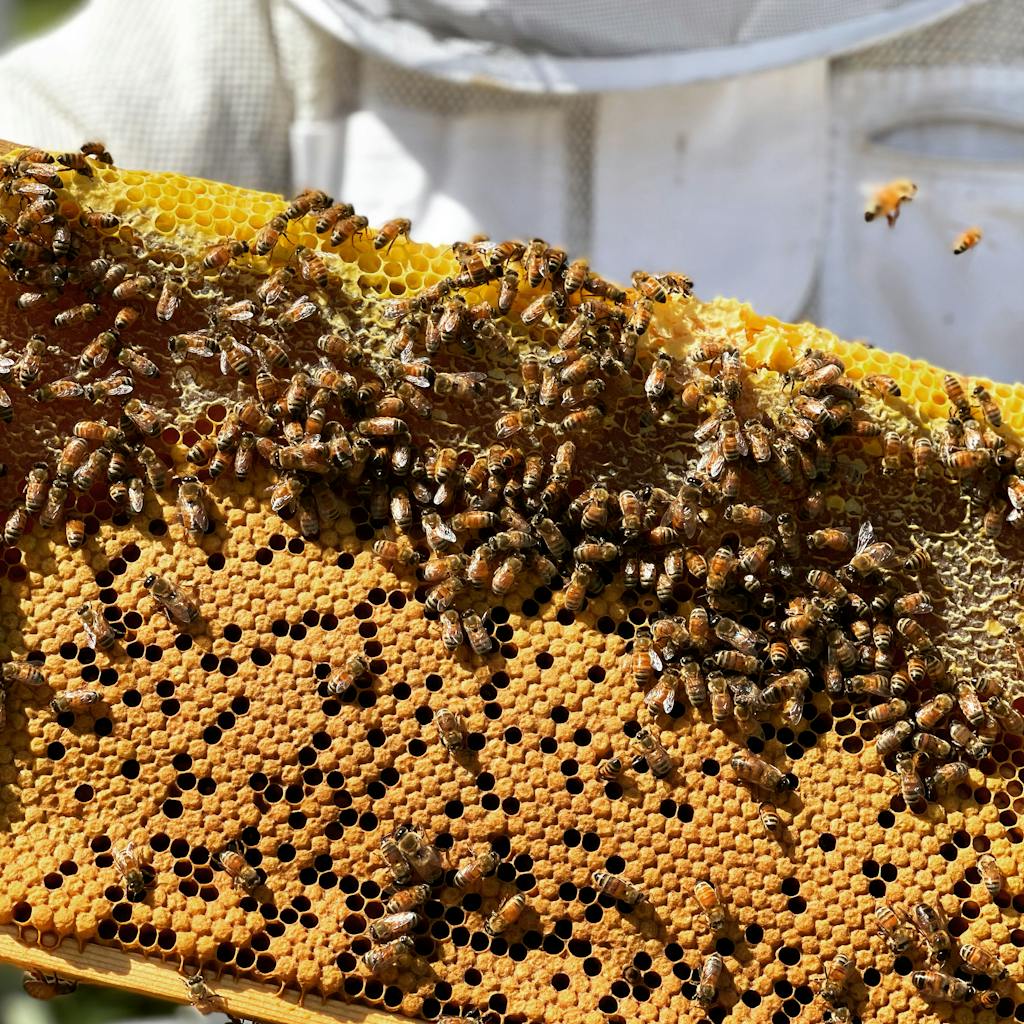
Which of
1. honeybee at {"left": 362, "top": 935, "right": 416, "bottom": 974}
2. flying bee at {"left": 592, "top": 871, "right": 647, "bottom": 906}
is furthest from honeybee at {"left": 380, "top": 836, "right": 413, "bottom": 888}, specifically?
flying bee at {"left": 592, "top": 871, "right": 647, "bottom": 906}

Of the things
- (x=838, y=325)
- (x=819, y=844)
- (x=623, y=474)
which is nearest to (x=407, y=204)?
(x=838, y=325)

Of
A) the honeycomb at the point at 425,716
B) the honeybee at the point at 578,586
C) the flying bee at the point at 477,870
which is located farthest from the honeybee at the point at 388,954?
the honeybee at the point at 578,586

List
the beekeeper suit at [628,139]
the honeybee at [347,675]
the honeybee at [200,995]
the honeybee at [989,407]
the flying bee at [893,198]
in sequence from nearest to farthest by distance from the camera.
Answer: the honeybee at [200,995], the honeybee at [347,675], the honeybee at [989,407], the flying bee at [893,198], the beekeeper suit at [628,139]

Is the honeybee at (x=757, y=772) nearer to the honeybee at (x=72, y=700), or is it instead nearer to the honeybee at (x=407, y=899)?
the honeybee at (x=407, y=899)

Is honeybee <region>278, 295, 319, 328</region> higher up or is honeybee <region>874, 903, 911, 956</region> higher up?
honeybee <region>278, 295, 319, 328</region>

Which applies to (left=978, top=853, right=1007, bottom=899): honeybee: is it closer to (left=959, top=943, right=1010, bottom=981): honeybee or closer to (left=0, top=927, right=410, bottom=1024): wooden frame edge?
(left=959, top=943, right=1010, bottom=981): honeybee

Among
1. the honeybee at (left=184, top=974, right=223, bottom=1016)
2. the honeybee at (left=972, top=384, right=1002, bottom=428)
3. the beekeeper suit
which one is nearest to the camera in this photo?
the honeybee at (left=184, top=974, right=223, bottom=1016)

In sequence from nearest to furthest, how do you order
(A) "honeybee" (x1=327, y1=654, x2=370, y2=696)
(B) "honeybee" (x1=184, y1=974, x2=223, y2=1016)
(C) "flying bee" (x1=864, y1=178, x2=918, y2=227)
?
(B) "honeybee" (x1=184, y1=974, x2=223, y2=1016), (A) "honeybee" (x1=327, y1=654, x2=370, y2=696), (C) "flying bee" (x1=864, y1=178, x2=918, y2=227)
